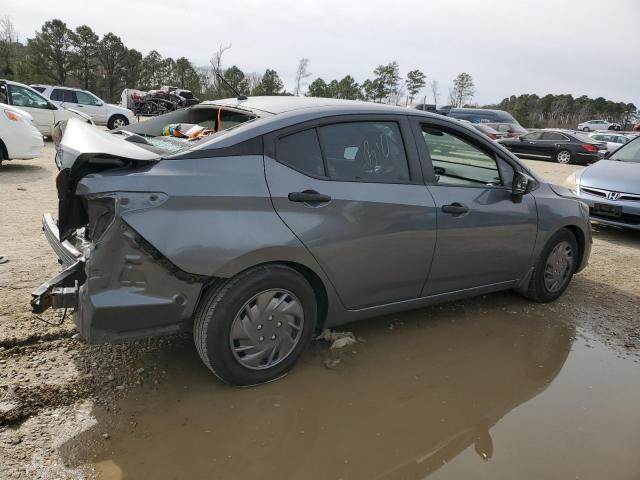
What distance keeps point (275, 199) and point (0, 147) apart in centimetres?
852

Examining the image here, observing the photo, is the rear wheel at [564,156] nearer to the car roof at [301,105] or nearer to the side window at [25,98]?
the side window at [25,98]

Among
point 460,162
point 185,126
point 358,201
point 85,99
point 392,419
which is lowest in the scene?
point 392,419

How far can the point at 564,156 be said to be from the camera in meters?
19.6

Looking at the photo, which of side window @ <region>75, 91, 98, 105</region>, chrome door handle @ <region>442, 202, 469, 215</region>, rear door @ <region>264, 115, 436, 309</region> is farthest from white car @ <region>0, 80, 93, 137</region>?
chrome door handle @ <region>442, 202, 469, 215</region>

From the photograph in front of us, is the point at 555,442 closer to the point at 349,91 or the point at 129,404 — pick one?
the point at 129,404

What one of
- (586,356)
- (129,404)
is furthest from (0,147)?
(586,356)

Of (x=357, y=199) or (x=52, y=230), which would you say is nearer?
(x=357, y=199)

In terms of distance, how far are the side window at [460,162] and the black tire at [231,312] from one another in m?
1.42

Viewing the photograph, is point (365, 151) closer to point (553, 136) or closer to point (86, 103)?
point (86, 103)

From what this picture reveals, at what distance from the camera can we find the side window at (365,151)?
3039mm

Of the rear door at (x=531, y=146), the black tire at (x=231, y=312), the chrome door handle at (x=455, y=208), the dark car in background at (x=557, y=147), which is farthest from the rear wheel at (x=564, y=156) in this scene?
the black tire at (x=231, y=312)

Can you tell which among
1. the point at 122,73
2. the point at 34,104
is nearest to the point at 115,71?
the point at 122,73

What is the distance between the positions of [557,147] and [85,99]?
18.3 meters

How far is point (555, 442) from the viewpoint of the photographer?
8.65ft
